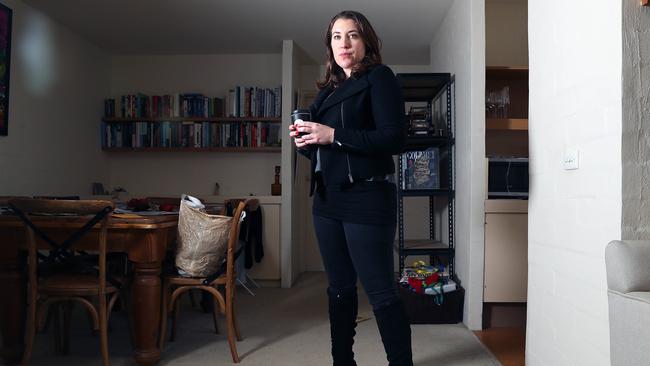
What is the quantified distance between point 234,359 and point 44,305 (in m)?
0.91

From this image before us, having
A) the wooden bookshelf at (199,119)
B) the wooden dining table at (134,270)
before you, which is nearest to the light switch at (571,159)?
the wooden dining table at (134,270)

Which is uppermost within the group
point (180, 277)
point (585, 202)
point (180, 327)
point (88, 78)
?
point (88, 78)

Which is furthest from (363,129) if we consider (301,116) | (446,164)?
(446,164)

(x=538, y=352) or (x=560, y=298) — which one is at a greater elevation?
(x=560, y=298)

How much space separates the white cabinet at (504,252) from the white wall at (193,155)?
2.79 meters

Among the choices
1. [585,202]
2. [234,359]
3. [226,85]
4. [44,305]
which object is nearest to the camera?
[585,202]

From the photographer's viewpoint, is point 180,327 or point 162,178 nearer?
point 180,327

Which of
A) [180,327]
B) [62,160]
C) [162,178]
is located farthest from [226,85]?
[180,327]

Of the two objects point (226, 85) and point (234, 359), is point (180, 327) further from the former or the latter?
point (226, 85)

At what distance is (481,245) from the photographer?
10.6 feet

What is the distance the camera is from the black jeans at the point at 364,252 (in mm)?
1679

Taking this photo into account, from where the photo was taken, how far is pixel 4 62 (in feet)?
12.2

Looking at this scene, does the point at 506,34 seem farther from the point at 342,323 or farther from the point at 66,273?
the point at 66,273

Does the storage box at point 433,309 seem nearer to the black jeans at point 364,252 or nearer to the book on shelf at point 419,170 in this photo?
the book on shelf at point 419,170
